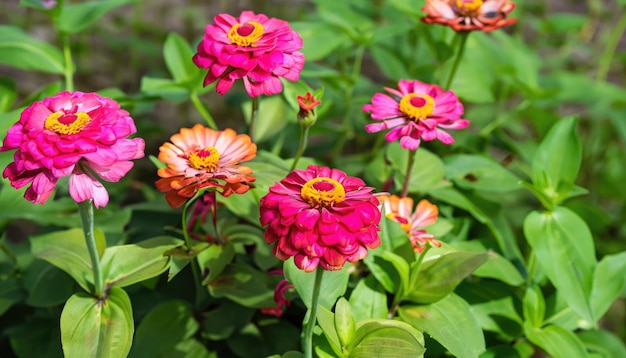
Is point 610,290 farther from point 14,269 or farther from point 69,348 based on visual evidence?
point 14,269

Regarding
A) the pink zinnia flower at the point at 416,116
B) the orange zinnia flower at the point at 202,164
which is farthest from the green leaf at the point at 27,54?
the pink zinnia flower at the point at 416,116

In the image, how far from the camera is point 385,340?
29.5 inches

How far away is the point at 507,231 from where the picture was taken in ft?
3.56

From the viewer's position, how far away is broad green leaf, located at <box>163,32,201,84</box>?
45.0 inches

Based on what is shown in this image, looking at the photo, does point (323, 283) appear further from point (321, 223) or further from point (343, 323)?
point (321, 223)

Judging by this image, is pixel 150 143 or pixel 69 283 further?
pixel 150 143

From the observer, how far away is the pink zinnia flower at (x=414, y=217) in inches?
35.3

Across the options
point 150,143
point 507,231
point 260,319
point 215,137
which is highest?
point 215,137

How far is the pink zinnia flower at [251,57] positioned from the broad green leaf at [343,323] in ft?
0.85

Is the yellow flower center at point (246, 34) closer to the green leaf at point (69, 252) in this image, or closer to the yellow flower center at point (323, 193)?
the yellow flower center at point (323, 193)

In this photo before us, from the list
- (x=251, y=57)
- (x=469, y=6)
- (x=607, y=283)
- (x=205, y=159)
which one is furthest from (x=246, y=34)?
(x=607, y=283)

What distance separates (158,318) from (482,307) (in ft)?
1.50

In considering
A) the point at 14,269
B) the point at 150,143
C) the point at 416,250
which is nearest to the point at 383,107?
the point at 416,250

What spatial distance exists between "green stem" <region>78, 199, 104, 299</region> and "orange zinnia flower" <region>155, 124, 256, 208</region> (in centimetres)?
8
